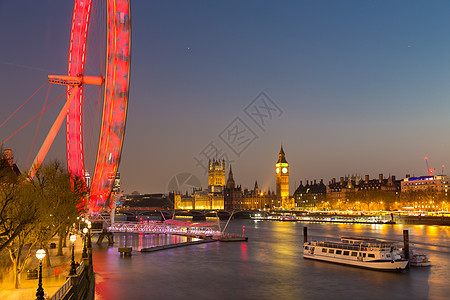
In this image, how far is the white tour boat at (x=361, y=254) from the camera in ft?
127

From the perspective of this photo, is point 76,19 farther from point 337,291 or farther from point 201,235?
point 201,235

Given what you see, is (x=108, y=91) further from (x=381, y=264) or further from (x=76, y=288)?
(x=381, y=264)

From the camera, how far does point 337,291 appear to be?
3094 centimetres

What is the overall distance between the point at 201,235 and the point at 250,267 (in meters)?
27.6

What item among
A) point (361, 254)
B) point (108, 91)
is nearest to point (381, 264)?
point (361, 254)

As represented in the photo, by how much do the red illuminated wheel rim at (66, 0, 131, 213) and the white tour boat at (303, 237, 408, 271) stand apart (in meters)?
22.6

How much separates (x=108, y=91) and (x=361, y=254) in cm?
2601

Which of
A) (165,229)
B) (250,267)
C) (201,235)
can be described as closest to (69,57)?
(250,267)

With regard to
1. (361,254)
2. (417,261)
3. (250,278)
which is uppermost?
(361,254)

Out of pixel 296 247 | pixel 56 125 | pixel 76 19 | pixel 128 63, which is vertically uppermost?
pixel 76 19

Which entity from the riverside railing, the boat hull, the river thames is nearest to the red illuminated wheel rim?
the river thames

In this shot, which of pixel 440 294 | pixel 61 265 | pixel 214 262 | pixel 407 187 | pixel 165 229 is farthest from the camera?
pixel 407 187

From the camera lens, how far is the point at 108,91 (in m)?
27.3

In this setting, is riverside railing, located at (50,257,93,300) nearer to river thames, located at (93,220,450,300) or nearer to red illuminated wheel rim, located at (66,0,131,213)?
river thames, located at (93,220,450,300)
